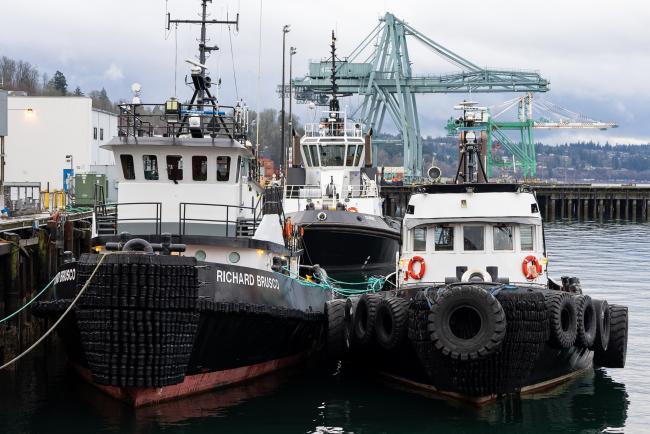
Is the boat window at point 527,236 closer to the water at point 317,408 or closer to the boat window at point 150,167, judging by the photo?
the water at point 317,408

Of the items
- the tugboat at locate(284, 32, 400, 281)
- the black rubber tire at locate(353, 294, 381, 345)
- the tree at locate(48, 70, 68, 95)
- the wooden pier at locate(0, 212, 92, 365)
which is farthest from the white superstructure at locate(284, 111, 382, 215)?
the tree at locate(48, 70, 68, 95)

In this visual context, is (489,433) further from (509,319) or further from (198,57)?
(198,57)

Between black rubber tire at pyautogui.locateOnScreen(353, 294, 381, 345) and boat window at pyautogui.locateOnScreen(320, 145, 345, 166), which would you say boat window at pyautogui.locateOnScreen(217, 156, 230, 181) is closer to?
black rubber tire at pyautogui.locateOnScreen(353, 294, 381, 345)

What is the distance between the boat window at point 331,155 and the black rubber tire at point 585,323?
71.3 ft

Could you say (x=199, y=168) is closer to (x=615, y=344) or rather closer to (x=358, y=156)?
(x=615, y=344)

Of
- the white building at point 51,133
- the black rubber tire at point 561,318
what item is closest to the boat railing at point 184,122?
the black rubber tire at point 561,318

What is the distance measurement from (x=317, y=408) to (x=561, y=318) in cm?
452

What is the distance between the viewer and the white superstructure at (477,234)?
19875mm

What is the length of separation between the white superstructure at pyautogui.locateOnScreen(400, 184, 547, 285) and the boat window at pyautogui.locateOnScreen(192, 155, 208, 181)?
412 centimetres

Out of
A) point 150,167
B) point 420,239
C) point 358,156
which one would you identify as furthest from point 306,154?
point 150,167

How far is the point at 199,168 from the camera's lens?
20.1m

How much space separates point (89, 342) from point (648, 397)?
10.3m

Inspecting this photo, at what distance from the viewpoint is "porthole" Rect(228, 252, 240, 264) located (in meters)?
18.6

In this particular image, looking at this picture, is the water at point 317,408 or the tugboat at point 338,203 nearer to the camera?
the water at point 317,408
